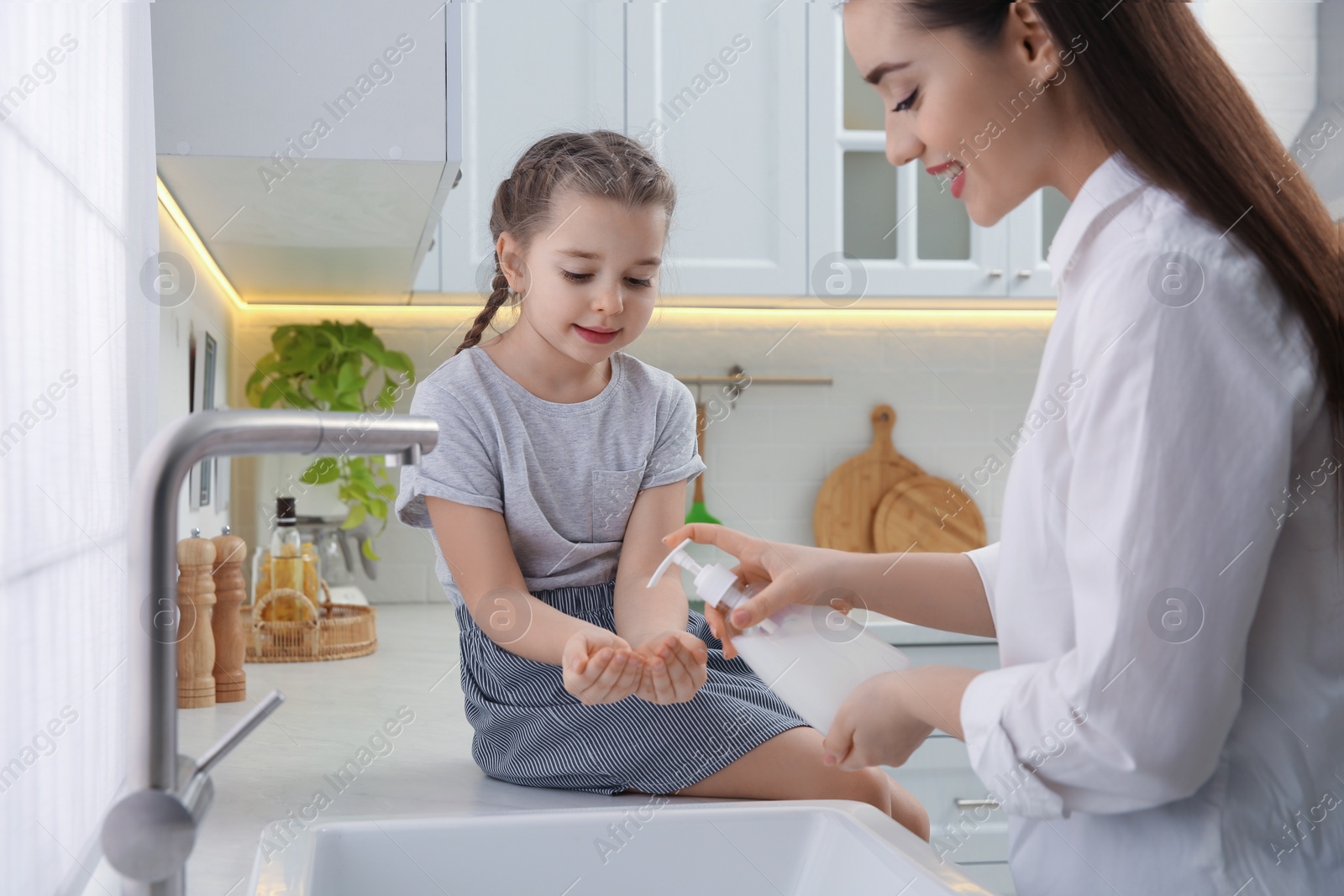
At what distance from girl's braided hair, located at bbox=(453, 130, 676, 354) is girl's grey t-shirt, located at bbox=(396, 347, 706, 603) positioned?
12cm

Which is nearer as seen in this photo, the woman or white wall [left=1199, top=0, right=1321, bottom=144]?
the woman

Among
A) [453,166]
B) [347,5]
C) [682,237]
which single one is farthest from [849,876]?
[682,237]

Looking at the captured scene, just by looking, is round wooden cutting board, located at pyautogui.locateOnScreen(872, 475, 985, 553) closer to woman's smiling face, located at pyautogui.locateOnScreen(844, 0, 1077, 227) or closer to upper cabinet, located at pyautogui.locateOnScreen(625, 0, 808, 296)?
upper cabinet, located at pyautogui.locateOnScreen(625, 0, 808, 296)

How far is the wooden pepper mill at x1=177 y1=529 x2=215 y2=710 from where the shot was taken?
130cm

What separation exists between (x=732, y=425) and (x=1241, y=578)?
1.94 metres

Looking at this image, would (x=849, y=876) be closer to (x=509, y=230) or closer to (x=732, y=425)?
(x=509, y=230)

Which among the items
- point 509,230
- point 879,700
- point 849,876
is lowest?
point 849,876

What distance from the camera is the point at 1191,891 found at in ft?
1.90

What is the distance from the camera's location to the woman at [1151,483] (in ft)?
1.73

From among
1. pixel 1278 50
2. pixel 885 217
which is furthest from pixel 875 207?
pixel 1278 50

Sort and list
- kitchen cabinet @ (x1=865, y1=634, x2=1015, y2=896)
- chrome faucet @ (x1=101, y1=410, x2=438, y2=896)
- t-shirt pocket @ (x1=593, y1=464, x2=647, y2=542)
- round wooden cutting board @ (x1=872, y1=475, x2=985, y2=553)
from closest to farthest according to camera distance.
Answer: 1. chrome faucet @ (x1=101, y1=410, x2=438, y2=896)
2. t-shirt pocket @ (x1=593, y1=464, x2=647, y2=542)
3. kitchen cabinet @ (x1=865, y1=634, x2=1015, y2=896)
4. round wooden cutting board @ (x1=872, y1=475, x2=985, y2=553)

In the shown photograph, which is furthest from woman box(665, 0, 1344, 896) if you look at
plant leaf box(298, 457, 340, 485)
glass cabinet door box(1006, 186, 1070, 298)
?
glass cabinet door box(1006, 186, 1070, 298)

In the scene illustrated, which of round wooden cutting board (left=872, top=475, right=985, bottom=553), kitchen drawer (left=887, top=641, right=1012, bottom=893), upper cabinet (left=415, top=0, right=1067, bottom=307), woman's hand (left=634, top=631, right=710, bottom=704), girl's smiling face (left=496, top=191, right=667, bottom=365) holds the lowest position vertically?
kitchen drawer (left=887, top=641, right=1012, bottom=893)

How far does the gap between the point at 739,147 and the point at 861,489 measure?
78 cm
